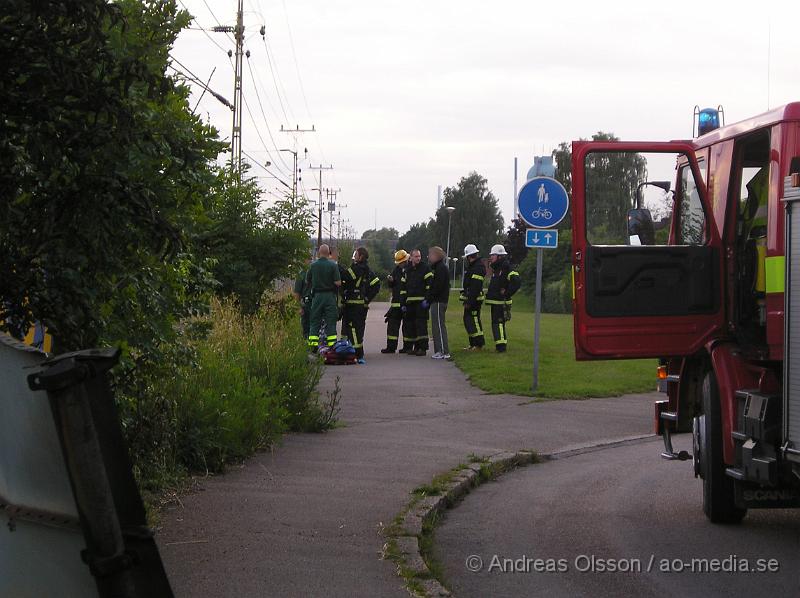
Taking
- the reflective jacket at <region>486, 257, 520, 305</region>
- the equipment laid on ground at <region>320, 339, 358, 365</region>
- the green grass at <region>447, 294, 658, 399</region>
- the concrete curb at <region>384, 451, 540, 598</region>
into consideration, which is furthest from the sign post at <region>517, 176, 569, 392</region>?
the reflective jacket at <region>486, 257, 520, 305</region>

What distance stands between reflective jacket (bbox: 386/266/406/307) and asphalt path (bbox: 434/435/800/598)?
Result: 1216cm

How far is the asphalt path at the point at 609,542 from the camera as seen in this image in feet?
19.5

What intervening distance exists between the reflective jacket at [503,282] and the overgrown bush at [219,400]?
8.51m

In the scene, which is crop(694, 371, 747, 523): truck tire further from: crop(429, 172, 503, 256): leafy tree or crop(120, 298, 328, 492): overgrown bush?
crop(429, 172, 503, 256): leafy tree

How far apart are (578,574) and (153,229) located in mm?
3160

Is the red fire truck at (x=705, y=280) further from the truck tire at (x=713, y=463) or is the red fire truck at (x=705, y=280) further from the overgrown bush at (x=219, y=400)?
the overgrown bush at (x=219, y=400)

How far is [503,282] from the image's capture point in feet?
68.8

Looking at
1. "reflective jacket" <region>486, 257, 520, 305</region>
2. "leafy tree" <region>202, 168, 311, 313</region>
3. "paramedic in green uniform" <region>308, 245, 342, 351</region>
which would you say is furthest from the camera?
"reflective jacket" <region>486, 257, 520, 305</region>

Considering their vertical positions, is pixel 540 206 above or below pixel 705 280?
above

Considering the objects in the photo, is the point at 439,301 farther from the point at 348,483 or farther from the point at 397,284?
the point at 348,483

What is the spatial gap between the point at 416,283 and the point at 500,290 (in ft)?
5.44

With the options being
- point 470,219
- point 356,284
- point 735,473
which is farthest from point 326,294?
point 470,219

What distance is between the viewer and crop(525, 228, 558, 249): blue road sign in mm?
14652

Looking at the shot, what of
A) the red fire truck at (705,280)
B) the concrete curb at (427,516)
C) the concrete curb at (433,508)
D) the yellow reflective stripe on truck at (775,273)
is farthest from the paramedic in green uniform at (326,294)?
the yellow reflective stripe on truck at (775,273)
